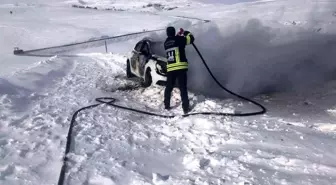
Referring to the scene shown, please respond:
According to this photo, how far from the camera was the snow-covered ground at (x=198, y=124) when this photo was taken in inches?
186

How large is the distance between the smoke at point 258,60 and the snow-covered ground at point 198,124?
0.03m

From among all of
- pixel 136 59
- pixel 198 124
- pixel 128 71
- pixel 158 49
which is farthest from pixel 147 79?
pixel 198 124

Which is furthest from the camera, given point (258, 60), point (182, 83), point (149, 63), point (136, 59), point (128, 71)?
point (128, 71)

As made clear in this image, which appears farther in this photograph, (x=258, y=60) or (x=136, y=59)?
(x=136, y=59)

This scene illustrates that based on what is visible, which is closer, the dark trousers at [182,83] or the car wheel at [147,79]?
the dark trousers at [182,83]

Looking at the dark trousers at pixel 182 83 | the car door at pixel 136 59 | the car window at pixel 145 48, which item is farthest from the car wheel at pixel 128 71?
the dark trousers at pixel 182 83

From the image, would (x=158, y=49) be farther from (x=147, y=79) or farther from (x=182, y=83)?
(x=182, y=83)

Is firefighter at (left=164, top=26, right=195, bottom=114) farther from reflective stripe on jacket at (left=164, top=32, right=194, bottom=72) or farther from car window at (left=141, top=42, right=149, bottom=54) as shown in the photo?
car window at (left=141, top=42, right=149, bottom=54)

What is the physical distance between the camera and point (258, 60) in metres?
10.0

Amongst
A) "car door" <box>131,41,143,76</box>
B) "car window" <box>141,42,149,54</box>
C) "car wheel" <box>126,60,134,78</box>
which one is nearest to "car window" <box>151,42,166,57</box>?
"car window" <box>141,42,149,54</box>

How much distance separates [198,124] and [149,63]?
11.3ft

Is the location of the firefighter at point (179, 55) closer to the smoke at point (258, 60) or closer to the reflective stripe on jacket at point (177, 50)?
the reflective stripe on jacket at point (177, 50)

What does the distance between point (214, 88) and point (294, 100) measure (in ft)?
6.73

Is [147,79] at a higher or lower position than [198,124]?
higher
